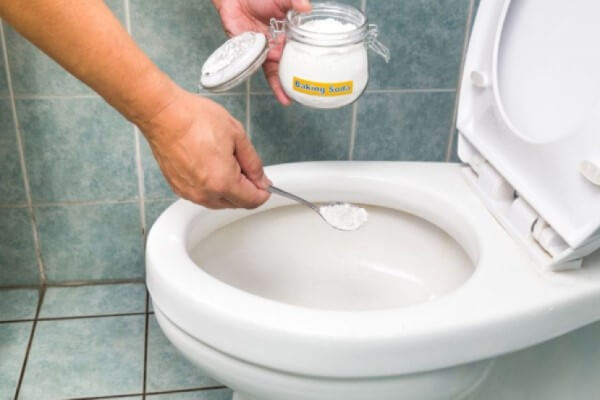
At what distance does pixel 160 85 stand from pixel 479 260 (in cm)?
38

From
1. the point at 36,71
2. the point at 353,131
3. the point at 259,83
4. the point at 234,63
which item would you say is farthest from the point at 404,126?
the point at 36,71

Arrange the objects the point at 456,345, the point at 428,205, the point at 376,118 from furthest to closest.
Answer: the point at 376,118, the point at 428,205, the point at 456,345

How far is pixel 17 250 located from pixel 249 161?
70 centimetres

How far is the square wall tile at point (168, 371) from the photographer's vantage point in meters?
1.16

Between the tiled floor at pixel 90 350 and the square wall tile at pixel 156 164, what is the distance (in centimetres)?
20

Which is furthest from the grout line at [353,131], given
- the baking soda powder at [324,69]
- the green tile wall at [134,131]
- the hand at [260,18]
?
the baking soda powder at [324,69]

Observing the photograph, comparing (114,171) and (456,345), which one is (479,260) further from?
(114,171)

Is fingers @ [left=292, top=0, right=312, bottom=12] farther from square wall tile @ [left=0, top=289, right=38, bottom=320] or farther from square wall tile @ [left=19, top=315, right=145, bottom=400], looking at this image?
square wall tile @ [left=0, top=289, right=38, bottom=320]

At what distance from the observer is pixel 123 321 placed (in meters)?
1.28

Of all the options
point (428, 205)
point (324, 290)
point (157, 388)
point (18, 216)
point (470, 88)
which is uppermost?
point (470, 88)

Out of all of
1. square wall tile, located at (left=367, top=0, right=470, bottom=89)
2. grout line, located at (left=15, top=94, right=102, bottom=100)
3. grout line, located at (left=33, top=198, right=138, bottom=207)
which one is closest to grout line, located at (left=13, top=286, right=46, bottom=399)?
grout line, located at (left=33, top=198, right=138, bottom=207)

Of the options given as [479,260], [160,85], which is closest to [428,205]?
[479,260]

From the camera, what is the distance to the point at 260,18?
1012mm

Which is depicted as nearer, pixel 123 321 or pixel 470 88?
pixel 470 88
